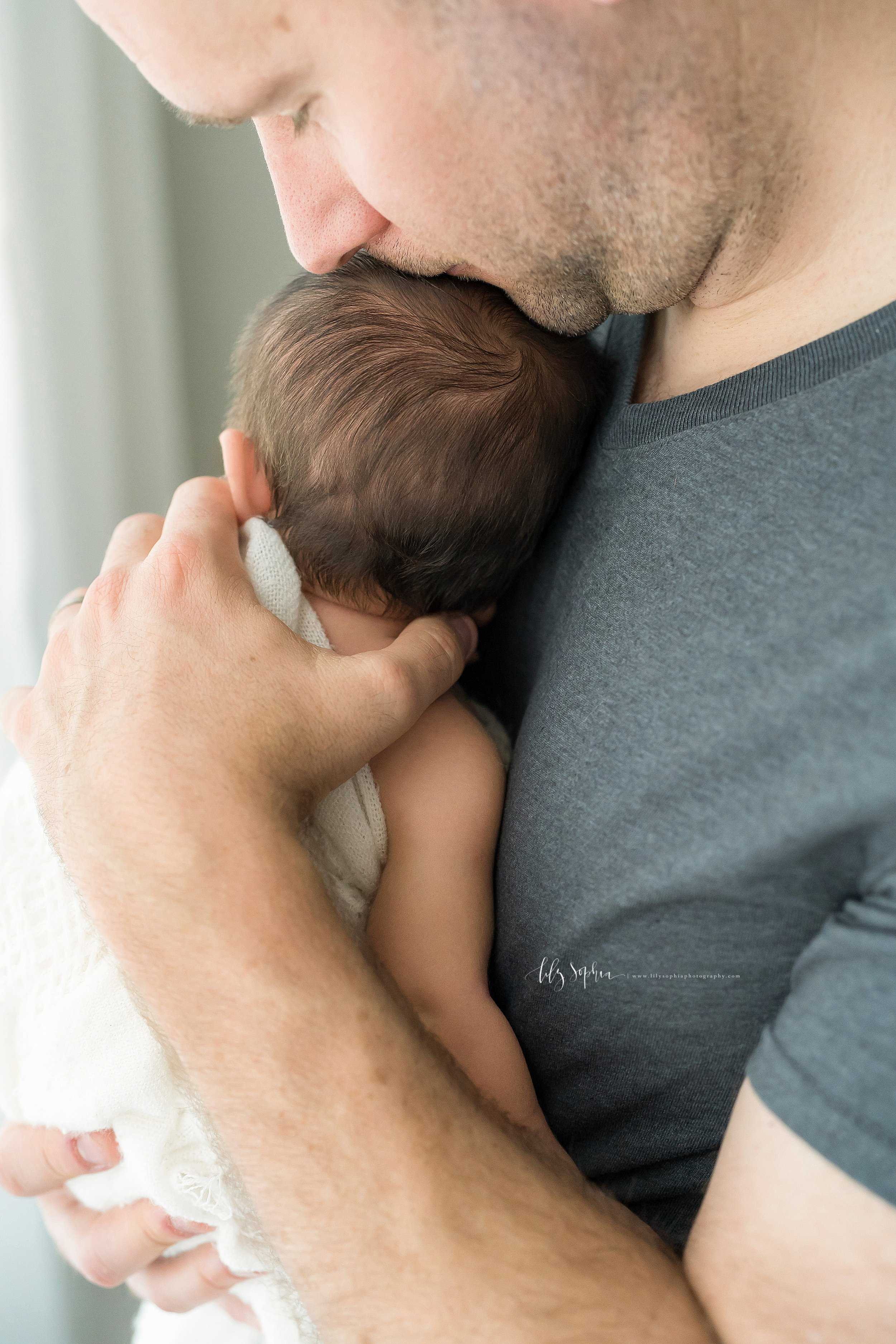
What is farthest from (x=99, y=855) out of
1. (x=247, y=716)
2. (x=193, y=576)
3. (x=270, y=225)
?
(x=270, y=225)

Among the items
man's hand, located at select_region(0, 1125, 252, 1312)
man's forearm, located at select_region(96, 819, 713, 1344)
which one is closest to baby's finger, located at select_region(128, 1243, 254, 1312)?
man's hand, located at select_region(0, 1125, 252, 1312)

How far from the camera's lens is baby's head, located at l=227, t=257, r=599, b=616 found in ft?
3.65

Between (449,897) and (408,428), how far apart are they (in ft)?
1.90

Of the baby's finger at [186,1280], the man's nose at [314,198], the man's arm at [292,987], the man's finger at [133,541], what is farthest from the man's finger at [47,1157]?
the man's nose at [314,198]

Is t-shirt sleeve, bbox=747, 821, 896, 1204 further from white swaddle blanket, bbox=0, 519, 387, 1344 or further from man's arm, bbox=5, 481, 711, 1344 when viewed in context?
white swaddle blanket, bbox=0, 519, 387, 1344

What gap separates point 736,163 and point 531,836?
75 centimetres

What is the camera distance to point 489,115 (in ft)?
2.92

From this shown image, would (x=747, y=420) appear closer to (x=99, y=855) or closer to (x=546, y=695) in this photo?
(x=546, y=695)

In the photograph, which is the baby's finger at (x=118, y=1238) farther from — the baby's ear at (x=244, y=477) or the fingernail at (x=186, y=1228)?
the baby's ear at (x=244, y=477)

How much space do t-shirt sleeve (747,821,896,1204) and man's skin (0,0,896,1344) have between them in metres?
0.03

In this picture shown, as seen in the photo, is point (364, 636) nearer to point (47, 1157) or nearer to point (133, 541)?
point (133, 541)

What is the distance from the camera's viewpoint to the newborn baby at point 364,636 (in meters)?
0.98

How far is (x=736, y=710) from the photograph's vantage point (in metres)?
0.79

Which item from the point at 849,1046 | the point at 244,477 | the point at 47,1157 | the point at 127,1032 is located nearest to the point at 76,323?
the point at 244,477
